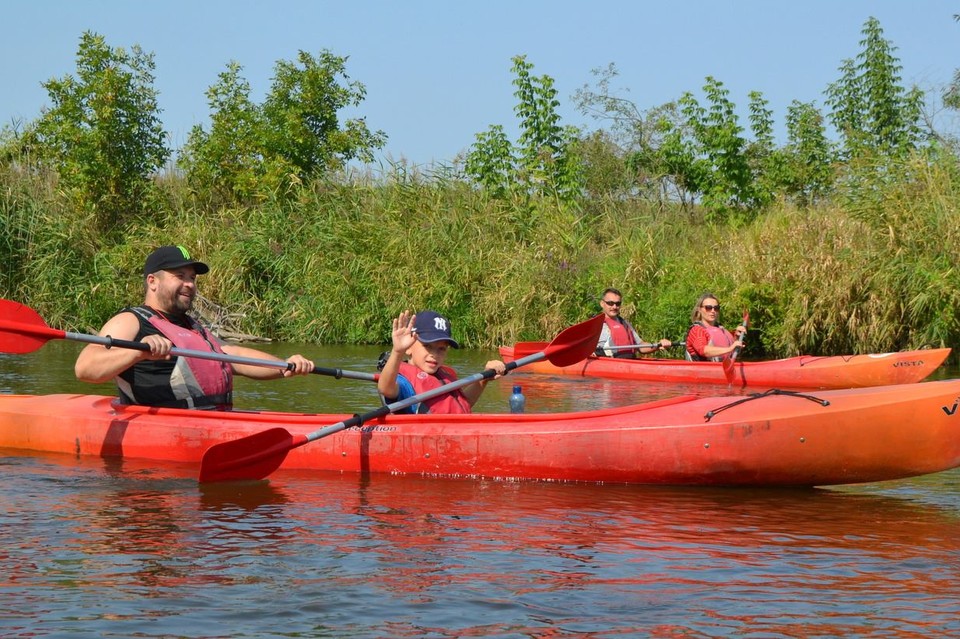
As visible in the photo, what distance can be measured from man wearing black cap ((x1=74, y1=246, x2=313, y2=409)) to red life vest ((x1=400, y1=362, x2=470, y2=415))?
0.56 m

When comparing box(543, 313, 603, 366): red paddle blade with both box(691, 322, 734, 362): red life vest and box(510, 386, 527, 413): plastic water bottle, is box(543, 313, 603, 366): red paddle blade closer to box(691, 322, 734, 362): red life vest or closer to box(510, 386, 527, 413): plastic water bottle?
box(510, 386, 527, 413): plastic water bottle

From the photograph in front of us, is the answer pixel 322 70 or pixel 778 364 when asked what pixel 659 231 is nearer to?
pixel 778 364

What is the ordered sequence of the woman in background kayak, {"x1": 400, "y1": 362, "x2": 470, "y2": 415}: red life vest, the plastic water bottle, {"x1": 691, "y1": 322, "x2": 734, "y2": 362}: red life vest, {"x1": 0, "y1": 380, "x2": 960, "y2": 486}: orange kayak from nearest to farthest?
{"x1": 0, "y1": 380, "x2": 960, "y2": 486}: orange kayak, {"x1": 400, "y1": 362, "x2": 470, "y2": 415}: red life vest, the plastic water bottle, the woman in background kayak, {"x1": 691, "y1": 322, "x2": 734, "y2": 362}: red life vest

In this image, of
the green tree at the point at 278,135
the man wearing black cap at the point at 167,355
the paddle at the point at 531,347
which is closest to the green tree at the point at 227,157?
the green tree at the point at 278,135

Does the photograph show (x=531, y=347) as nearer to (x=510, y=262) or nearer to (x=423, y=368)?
(x=510, y=262)

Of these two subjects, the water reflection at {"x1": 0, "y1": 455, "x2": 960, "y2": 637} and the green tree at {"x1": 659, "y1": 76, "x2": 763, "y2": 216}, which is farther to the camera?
the green tree at {"x1": 659, "y1": 76, "x2": 763, "y2": 216}

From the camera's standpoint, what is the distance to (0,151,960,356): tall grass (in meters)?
13.9

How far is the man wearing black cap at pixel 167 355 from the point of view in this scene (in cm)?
643


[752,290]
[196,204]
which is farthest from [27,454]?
[196,204]

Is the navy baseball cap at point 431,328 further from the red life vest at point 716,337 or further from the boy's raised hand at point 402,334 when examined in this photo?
the red life vest at point 716,337

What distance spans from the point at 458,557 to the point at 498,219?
1261cm

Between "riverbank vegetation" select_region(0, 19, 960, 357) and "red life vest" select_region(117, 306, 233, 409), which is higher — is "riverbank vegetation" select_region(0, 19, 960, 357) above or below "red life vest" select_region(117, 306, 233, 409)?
above

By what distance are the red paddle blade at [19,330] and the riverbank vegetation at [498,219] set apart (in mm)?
9213

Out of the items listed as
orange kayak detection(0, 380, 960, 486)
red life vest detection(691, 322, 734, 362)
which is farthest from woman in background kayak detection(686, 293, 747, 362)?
orange kayak detection(0, 380, 960, 486)
